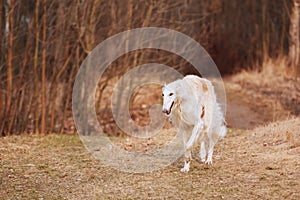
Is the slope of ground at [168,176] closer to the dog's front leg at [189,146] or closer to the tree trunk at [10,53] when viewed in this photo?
the dog's front leg at [189,146]

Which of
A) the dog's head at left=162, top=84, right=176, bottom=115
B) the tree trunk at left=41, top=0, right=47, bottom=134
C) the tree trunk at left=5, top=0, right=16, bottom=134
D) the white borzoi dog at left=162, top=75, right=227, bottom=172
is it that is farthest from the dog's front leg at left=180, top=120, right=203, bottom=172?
the tree trunk at left=41, top=0, right=47, bottom=134

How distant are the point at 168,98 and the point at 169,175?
1008 millimetres

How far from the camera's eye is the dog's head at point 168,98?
7109 mm

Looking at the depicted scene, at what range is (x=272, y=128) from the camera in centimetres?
1002

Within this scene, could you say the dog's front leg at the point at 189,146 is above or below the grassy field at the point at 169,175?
above

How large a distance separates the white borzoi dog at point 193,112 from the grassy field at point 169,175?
0.31m

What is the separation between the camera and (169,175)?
7418 millimetres

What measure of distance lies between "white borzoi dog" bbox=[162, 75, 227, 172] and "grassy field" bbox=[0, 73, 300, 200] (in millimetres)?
310

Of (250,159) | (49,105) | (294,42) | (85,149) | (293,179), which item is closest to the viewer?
(293,179)

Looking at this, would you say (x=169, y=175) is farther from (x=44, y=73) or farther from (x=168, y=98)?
(x=44, y=73)

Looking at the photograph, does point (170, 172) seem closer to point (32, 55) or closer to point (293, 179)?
point (293, 179)

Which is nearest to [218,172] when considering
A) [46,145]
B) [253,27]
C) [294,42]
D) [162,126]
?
[46,145]

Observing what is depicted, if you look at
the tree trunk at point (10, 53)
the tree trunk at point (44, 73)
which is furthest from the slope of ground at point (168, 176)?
the tree trunk at point (44, 73)

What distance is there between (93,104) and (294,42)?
1006cm
